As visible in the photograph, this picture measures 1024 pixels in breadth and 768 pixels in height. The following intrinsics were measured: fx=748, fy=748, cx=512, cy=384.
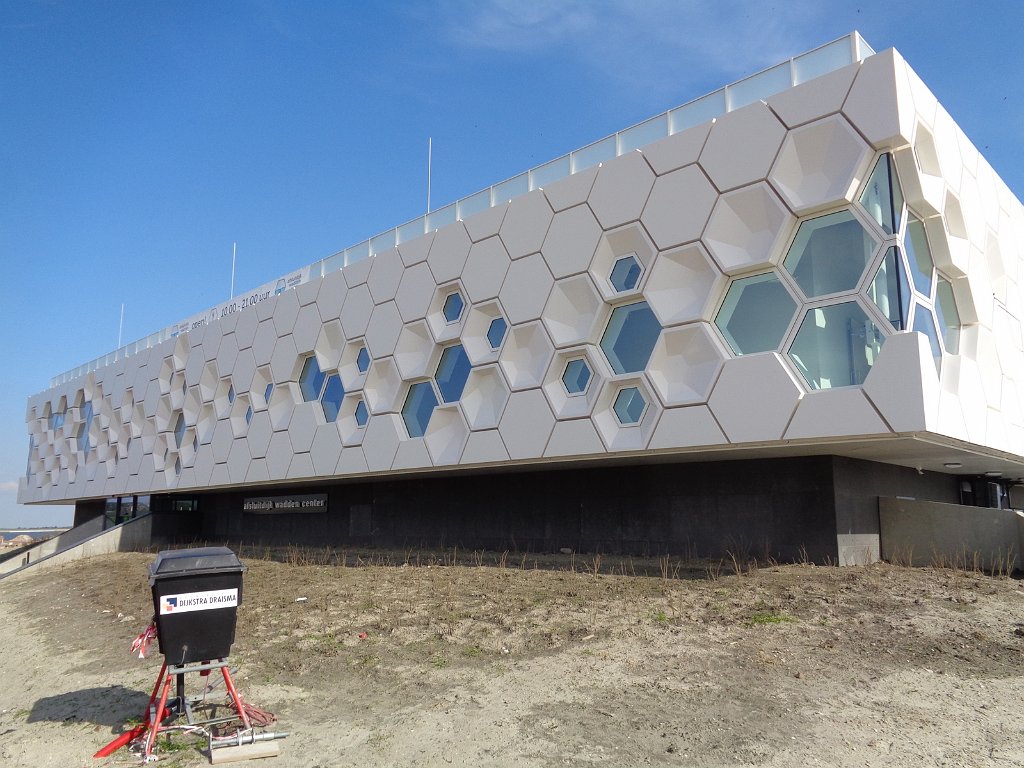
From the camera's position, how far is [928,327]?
472 inches

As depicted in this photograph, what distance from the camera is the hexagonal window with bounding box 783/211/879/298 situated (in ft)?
37.5

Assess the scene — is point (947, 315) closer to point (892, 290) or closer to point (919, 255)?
point (919, 255)

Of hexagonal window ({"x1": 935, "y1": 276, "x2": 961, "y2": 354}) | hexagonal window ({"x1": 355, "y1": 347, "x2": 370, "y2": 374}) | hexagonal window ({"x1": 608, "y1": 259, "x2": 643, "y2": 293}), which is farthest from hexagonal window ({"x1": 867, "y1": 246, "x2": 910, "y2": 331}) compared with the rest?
hexagonal window ({"x1": 355, "y1": 347, "x2": 370, "y2": 374})

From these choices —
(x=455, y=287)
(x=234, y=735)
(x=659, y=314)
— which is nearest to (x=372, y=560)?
(x=455, y=287)

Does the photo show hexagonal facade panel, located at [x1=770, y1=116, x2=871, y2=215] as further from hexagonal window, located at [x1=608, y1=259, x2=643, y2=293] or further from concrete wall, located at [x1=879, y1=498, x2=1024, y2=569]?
concrete wall, located at [x1=879, y1=498, x2=1024, y2=569]

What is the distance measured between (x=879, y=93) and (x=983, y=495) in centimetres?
1311

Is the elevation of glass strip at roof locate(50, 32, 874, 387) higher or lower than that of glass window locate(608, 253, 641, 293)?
higher

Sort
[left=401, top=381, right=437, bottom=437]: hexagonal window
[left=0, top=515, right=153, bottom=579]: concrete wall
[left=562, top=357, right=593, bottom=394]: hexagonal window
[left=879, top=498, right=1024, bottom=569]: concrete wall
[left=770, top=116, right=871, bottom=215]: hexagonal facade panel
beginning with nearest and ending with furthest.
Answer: [left=770, top=116, right=871, bottom=215]: hexagonal facade panel → [left=879, top=498, right=1024, bottom=569]: concrete wall → [left=562, top=357, right=593, bottom=394]: hexagonal window → [left=401, top=381, right=437, bottom=437]: hexagonal window → [left=0, top=515, right=153, bottom=579]: concrete wall

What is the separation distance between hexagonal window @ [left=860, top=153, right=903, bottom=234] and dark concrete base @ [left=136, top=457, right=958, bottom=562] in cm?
441

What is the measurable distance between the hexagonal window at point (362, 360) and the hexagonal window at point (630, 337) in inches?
303

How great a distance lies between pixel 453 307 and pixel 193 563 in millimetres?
12471

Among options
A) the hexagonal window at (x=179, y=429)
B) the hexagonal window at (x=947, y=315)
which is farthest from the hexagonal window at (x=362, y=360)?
the hexagonal window at (x=947, y=315)

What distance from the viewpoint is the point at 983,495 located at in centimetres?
1962

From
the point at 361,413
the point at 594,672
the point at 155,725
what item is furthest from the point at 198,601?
the point at 361,413
